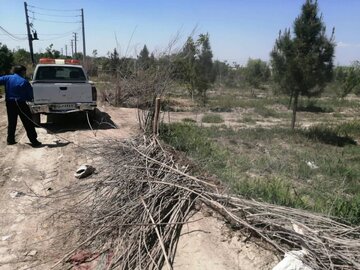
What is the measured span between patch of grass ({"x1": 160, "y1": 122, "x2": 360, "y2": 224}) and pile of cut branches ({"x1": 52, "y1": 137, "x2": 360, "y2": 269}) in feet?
1.86

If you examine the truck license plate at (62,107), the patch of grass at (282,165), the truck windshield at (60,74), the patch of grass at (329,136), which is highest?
the truck windshield at (60,74)

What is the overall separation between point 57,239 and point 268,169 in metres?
4.68

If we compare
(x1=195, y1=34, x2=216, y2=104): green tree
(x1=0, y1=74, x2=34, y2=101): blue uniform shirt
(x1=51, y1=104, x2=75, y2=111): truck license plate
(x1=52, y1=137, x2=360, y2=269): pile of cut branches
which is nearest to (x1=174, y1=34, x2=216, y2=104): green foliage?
(x1=195, y1=34, x2=216, y2=104): green tree

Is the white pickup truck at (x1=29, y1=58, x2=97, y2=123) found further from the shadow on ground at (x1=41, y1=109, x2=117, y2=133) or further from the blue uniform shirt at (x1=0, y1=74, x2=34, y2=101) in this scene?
the blue uniform shirt at (x1=0, y1=74, x2=34, y2=101)

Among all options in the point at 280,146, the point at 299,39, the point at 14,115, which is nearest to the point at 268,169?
the point at 280,146

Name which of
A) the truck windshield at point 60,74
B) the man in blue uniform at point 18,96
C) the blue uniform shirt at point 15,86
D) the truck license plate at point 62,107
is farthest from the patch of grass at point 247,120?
the blue uniform shirt at point 15,86

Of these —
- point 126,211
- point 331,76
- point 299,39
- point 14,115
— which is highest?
point 299,39

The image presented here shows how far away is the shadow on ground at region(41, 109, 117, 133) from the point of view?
10250 millimetres

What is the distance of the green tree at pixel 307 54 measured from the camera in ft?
44.5

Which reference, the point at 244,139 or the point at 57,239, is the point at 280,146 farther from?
the point at 57,239

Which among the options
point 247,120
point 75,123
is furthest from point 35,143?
point 247,120

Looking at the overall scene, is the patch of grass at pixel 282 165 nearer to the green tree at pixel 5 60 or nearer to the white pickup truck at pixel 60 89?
the white pickup truck at pixel 60 89

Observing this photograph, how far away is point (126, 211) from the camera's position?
4.16 meters

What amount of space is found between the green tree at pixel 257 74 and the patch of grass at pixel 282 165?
25511mm
